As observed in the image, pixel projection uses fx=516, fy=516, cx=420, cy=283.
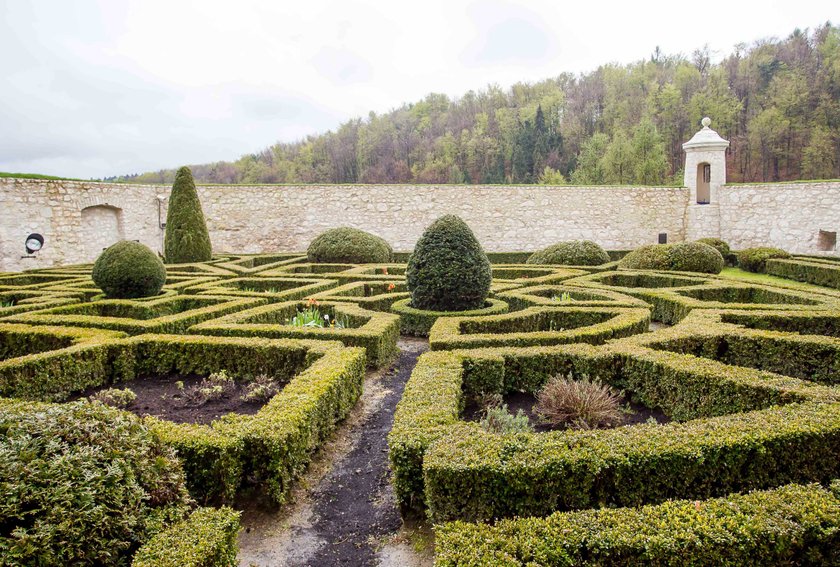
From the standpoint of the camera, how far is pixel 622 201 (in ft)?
58.6

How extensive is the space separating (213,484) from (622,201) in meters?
17.4

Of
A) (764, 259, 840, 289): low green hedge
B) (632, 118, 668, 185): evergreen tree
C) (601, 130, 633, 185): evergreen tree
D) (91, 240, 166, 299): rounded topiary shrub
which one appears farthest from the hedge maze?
(601, 130, 633, 185): evergreen tree

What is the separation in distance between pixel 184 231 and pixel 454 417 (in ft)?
41.5

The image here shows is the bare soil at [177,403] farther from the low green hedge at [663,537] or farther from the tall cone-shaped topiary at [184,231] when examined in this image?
the tall cone-shaped topiary at [184,231]

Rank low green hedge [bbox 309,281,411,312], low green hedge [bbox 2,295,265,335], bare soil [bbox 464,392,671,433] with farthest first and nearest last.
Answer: low green hedge [bbox 309,281,411,312] → low green hedge [bbox 2,295,265,335] → bare soil [bbox 464,392,671,433]

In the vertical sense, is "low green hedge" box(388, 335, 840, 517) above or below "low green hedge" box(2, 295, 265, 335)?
below

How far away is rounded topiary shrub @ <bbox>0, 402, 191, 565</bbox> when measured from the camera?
6.14 feet

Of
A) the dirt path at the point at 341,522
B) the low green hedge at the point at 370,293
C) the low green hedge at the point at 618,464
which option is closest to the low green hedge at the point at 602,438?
the low green hedge at the point at 618,464

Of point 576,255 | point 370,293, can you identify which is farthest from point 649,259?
point 370,293

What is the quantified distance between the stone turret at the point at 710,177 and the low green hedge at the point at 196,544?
61.1 feet

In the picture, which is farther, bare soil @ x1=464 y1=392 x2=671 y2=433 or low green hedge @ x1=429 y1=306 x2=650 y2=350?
low green hedge @ x1=429 y1=306 x2=650 y2=350

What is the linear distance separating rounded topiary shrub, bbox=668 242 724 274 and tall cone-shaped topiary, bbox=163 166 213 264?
11883mm

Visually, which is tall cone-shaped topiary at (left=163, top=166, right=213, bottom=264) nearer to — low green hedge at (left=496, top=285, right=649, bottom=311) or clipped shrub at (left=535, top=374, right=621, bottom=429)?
low green hedge at (left=496, top=285, right=649, bottom=311)

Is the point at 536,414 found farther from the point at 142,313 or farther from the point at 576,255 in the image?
the point at 576,255
